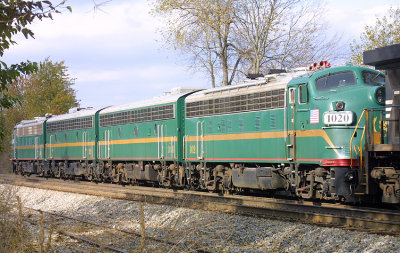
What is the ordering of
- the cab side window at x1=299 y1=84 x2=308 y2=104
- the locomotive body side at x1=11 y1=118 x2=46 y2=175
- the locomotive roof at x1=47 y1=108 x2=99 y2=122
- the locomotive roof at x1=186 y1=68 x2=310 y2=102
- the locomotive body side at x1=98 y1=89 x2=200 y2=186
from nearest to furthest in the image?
the cab side window at x1=299 y1=84 x2=308 y2=104 < the locomotive roof at x1=186 y1=68 x2=310 y2=102 < the locomotive body side at x1=98 y1=89 x2=200 y2=186 < the locomotive roof at x1=47 y1=108 x2=99 y2=122 < the locomotive body side at x1=11 y1=118 x2=46 y2=175

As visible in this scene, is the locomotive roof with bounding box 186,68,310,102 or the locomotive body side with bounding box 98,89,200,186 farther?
the locomotive body side with bounding box 98,89,200,186

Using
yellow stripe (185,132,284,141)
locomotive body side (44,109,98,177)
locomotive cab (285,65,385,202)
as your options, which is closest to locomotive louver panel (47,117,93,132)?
locomotive body side (44,109,98,177)

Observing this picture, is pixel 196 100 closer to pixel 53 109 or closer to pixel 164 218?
pixel 164 218

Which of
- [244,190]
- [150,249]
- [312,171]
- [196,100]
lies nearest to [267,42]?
[196,100]

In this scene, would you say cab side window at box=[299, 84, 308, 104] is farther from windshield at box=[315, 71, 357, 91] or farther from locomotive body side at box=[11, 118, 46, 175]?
locomotive body side at box=[11, 118, 46, 175]

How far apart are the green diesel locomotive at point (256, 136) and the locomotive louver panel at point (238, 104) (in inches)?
1.2

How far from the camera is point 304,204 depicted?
13.5m

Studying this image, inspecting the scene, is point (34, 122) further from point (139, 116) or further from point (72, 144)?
point (139, 116)

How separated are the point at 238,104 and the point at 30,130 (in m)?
22.0

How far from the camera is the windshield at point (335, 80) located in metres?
12.8

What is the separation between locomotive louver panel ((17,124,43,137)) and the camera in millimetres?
32078

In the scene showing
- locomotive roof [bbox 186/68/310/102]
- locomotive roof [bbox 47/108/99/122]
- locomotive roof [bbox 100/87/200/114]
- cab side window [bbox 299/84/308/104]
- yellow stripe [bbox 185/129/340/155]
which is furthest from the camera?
locomotive roof [bbox 47/108/99/122]

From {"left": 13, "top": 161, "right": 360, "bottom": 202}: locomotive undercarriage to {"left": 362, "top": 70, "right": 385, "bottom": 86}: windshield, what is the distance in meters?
2.45

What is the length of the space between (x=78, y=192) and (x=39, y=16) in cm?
1495
